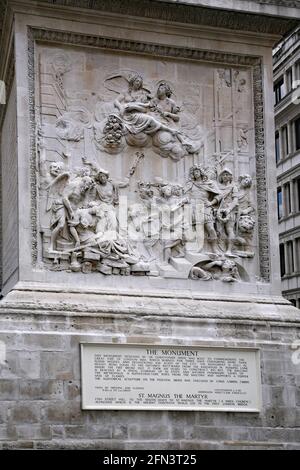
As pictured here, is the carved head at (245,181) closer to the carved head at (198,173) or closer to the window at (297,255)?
the carved head at (198,173)

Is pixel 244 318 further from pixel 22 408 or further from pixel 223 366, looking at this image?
pixel 22 408

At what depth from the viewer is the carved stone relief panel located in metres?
18.0

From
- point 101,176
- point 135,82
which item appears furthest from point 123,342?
point 135,82

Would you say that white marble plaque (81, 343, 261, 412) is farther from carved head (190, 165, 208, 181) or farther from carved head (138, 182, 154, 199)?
carved head (190, 165, 208, 181)

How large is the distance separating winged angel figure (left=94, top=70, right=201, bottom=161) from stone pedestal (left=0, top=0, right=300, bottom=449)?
24 mm

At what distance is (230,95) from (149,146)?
1.83 metres

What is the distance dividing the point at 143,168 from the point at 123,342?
3.08m

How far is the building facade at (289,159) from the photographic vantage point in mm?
34875

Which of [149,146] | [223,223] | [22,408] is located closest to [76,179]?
[149,146]

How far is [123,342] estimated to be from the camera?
683 inches

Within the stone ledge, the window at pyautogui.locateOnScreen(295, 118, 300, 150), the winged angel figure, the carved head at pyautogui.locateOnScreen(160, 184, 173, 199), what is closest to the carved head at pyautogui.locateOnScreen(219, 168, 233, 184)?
the winged angel figure

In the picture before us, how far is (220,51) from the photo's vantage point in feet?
63.6

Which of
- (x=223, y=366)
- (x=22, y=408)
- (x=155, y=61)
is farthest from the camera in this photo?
(x=155, y=61)

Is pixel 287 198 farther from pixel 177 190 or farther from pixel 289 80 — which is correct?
pixel 177 190
